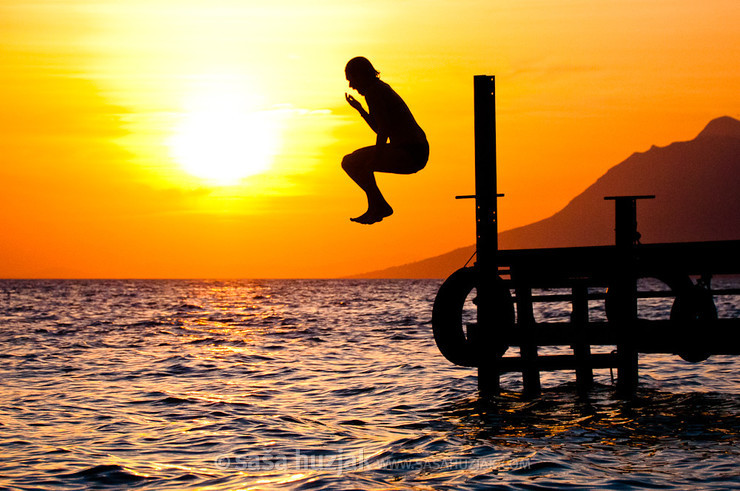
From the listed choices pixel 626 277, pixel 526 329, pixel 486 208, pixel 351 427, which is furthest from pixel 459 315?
pixel 626 277

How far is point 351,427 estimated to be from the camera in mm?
13898

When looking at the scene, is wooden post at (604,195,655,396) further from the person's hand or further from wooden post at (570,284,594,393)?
the person's hand

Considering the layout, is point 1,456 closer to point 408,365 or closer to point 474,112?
point 474,112

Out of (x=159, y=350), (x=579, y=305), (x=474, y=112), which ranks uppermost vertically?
(x=474, y=112)

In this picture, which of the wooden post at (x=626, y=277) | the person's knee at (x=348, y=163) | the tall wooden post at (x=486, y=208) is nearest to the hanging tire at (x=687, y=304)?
the wooden post at (x=626, y=277)

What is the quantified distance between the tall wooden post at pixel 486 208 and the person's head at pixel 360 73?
4368 mm

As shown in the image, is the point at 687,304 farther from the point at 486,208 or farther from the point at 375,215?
the point at 375,215

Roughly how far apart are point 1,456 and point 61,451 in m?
0.76

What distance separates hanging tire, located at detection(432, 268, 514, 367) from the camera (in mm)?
14312

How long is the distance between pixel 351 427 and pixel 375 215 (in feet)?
14.6

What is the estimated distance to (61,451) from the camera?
12227mm

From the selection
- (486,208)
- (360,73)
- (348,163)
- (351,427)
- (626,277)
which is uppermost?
(360,73)

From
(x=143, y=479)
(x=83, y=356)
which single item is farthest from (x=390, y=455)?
(x=83, y=356)

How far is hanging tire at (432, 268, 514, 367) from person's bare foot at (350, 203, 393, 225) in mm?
3727
